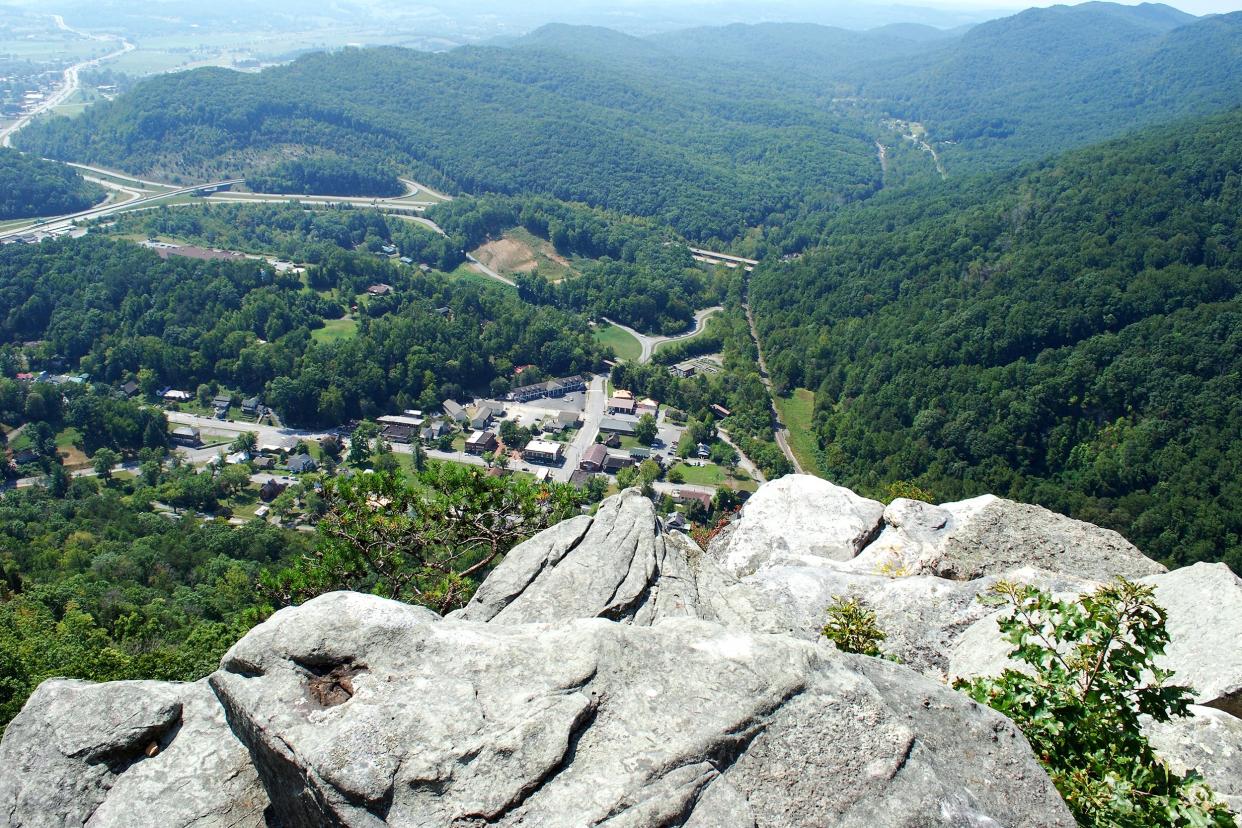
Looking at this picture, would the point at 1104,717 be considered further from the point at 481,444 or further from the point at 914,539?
the point at 481,444

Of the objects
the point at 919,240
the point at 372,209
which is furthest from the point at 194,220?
the point at 919,240

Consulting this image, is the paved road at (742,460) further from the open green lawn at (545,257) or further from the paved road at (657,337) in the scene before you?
the open green lawn at (545,257)

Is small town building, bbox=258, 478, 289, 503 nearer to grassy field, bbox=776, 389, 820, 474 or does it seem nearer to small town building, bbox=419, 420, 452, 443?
small town building, bbox=419, 420, 452, 443

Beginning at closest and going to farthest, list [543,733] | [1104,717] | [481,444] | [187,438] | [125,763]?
[543,733] < [1104,717] < [125,763] < [481,444] < [187,438]

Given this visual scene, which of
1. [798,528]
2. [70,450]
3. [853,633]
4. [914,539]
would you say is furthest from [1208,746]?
[70,450]

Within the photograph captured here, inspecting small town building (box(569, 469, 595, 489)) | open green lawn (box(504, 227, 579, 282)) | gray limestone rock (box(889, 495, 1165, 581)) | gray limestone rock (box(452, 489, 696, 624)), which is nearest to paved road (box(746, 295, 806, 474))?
small town building (box(569, 469, 595, 489))

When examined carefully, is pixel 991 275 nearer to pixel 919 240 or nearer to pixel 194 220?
pixel 919 240

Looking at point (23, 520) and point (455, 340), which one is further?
point (455, 340)
